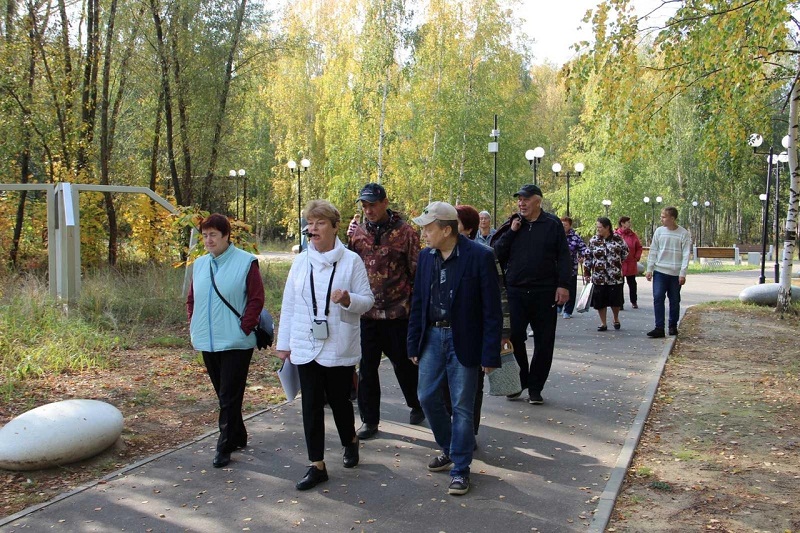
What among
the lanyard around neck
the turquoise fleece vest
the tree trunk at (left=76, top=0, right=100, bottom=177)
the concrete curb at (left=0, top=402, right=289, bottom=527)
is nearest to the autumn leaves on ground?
the lanyard around neck

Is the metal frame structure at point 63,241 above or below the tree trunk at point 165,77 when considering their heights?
below

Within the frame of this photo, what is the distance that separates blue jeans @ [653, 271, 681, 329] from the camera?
10.7m

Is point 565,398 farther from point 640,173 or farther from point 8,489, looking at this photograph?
point 640,173

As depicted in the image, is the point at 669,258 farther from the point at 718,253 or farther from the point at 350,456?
the point at 718,253

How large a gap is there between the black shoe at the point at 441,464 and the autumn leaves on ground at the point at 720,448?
1.13 meters

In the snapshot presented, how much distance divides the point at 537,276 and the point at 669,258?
444 centimetres

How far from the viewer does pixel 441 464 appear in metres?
5.11

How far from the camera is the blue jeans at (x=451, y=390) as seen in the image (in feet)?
15.5

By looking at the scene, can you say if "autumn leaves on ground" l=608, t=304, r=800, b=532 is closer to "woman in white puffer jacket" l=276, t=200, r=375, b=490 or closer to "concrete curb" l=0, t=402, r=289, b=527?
"woman in white puffer jacket" l=276, t=200, r=375, b=490

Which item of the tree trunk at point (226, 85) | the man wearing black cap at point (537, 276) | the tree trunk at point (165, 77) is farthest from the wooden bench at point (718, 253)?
the man wearing black cap at point (537, 276)

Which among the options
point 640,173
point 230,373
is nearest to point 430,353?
point 230,373

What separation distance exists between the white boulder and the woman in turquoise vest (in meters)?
0.85

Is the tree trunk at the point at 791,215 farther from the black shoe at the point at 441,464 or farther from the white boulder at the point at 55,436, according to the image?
the white boulder at the point at 55,436

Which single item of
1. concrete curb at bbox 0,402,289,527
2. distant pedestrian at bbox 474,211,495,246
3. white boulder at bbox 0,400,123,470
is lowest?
concrete curb at bbox 0,402,289,527
